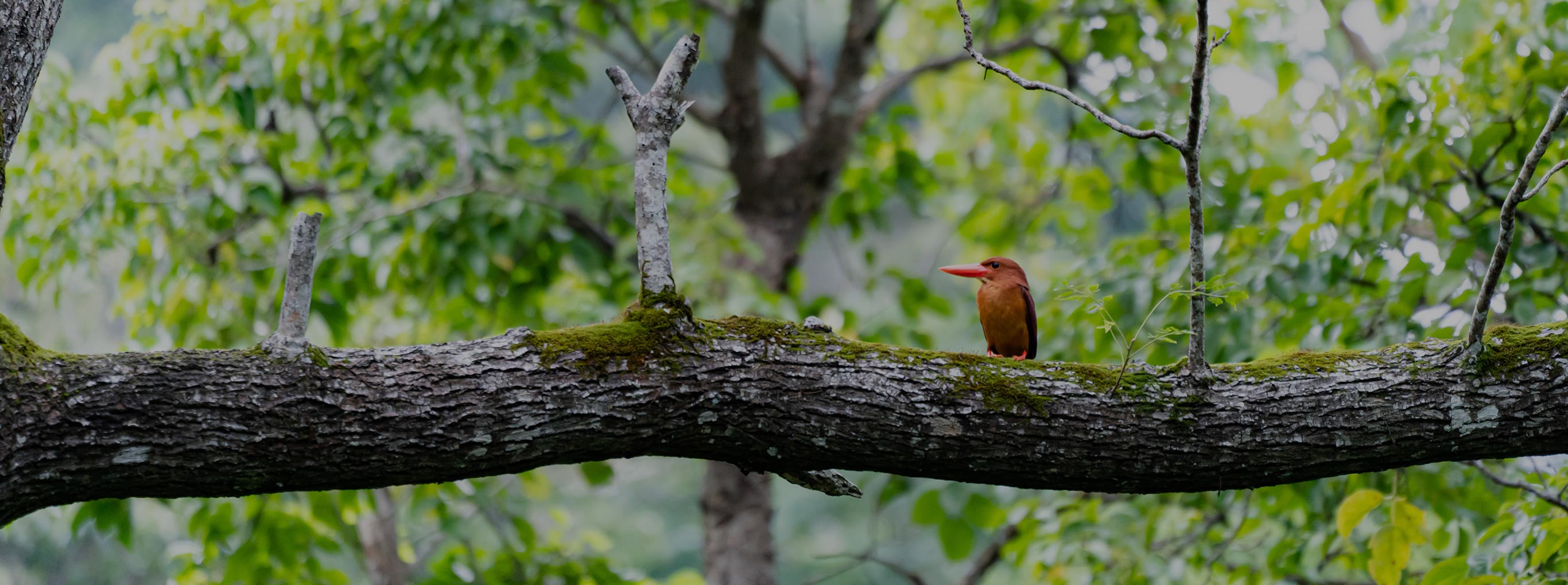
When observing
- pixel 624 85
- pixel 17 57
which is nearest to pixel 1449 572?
pixel 624 85

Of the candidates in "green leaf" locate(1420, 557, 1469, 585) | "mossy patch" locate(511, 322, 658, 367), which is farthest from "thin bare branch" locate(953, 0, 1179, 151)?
"green leaf" locate(1420, 557, 1469, 585)

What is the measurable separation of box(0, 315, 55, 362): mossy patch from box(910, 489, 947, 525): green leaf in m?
3.52

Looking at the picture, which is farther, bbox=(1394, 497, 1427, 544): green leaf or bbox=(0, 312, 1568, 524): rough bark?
bbox=(1394, 497, 1427, 544): green leaf

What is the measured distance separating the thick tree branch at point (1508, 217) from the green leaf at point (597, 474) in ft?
12.3

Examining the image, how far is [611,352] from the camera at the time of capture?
2115 millimetres

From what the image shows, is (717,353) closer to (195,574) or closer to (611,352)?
(611,352)

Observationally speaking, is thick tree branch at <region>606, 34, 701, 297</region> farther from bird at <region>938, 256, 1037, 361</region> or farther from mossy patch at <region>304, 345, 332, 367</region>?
bird at <region>938, 256, 1037, 361</region>

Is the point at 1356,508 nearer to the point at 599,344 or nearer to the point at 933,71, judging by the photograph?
the point at 599,344

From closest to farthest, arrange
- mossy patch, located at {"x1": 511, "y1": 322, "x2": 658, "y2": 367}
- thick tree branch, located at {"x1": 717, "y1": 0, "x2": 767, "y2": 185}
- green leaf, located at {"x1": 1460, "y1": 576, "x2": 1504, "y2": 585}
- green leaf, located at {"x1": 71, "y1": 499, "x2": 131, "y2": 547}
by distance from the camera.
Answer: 1. mossy patch, located at {"x1": 511, "y1": 322, "x2": 658, "y2": 367}
2. green leaf, located at {"x1": 1460, "y1": 576, "x2": 1504, "y2": 585}
3. green leaf, located at {"x1": 71, "y1": 499, "x2": 131, "y2": 547}
4. thick tree branch, located at {"x1": 717, "y1": 0, "x2": 767, "y2": 185}

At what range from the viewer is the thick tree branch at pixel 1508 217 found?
1962mm

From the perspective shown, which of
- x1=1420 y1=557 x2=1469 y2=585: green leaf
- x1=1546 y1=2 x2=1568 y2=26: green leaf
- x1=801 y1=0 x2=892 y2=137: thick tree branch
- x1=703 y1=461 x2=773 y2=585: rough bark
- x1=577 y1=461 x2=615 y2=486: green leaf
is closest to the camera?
x1=1420 y1=557 x2=1469 y2=585: green leaf

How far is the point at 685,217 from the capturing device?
556cm

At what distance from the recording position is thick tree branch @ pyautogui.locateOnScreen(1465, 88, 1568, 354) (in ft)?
6.44

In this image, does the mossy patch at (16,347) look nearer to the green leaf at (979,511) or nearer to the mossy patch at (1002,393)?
the mossy patch at (1002,393)
